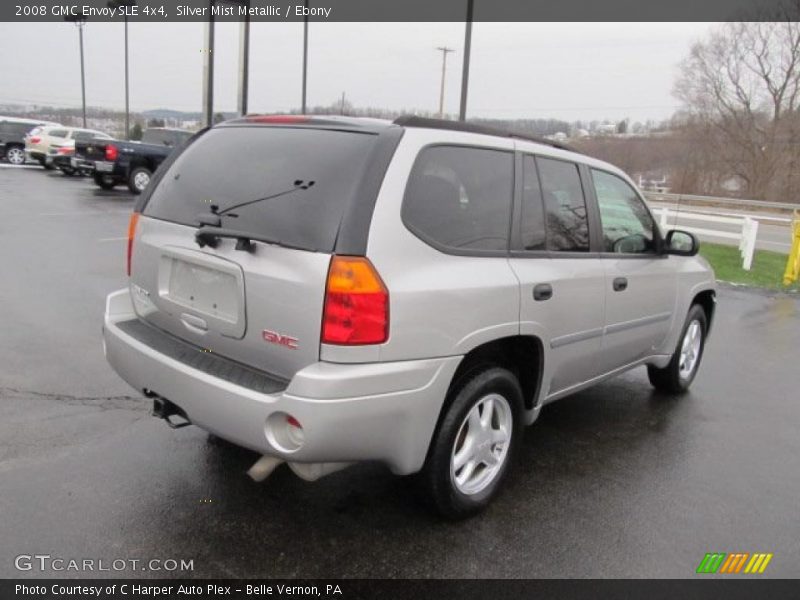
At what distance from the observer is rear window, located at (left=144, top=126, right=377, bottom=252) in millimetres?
2660

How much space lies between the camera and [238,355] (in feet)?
9.31

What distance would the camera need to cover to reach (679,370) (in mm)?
5145

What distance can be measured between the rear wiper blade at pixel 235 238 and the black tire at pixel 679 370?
347 centimetres

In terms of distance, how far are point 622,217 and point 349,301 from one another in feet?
8.16

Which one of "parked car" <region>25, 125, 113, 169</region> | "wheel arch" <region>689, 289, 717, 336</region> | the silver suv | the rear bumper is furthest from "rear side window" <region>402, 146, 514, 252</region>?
"parked car" <region>25, 125, 113, 169</region>

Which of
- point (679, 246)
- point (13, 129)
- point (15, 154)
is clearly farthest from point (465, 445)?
point (13, 129)

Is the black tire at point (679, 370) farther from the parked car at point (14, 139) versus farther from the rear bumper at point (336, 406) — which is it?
the parked car at point (14, 139)

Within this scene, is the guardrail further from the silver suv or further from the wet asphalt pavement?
the silver suv

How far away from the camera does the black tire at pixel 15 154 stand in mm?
28172

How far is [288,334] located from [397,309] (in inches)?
17.8

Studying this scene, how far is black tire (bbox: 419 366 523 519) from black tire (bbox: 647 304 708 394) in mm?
2196

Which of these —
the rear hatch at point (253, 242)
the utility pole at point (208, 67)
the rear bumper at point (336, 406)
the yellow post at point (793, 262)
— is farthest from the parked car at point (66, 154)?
the rear bumper at point (336, 406)

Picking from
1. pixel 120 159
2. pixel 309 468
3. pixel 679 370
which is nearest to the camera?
pixel 309 468

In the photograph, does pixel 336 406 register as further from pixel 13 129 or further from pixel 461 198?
pixel 13 129
